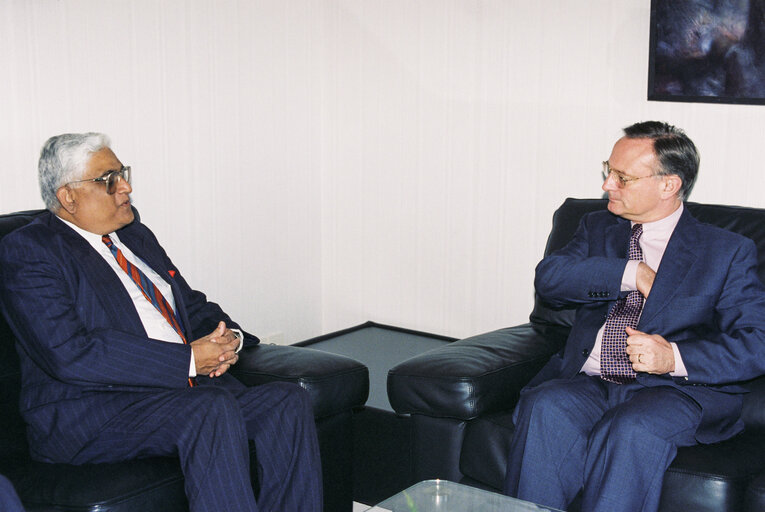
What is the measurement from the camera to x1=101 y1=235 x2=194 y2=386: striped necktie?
2.39 meters

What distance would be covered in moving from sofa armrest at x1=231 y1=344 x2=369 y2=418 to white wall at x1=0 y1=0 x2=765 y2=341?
966mm

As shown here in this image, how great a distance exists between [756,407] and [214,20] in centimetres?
242

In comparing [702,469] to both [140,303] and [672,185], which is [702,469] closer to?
[672,185]

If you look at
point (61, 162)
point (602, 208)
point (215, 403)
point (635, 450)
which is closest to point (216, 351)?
point (215, 403)

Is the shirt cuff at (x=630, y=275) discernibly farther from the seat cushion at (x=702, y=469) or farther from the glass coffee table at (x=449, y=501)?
the glass coffee table at (x=449, y=501)

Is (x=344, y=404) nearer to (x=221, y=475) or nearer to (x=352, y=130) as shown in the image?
(x=221, y=475)

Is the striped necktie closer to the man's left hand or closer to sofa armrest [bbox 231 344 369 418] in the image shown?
sofa armrest [bbox 231 344 369 418]

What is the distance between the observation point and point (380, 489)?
3.04 m

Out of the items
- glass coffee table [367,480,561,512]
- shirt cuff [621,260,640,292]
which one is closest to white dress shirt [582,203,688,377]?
shirt cuff [621,260,640,292]

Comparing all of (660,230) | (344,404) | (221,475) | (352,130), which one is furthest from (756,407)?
(352,130)

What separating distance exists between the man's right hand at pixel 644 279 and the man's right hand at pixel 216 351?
1.16 meters

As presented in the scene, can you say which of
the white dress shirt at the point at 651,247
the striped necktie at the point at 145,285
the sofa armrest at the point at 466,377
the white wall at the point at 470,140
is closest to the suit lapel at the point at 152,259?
the striped necktie at the point at 145,285

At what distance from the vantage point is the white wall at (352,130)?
307 centimetres

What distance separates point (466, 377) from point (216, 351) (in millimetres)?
691
